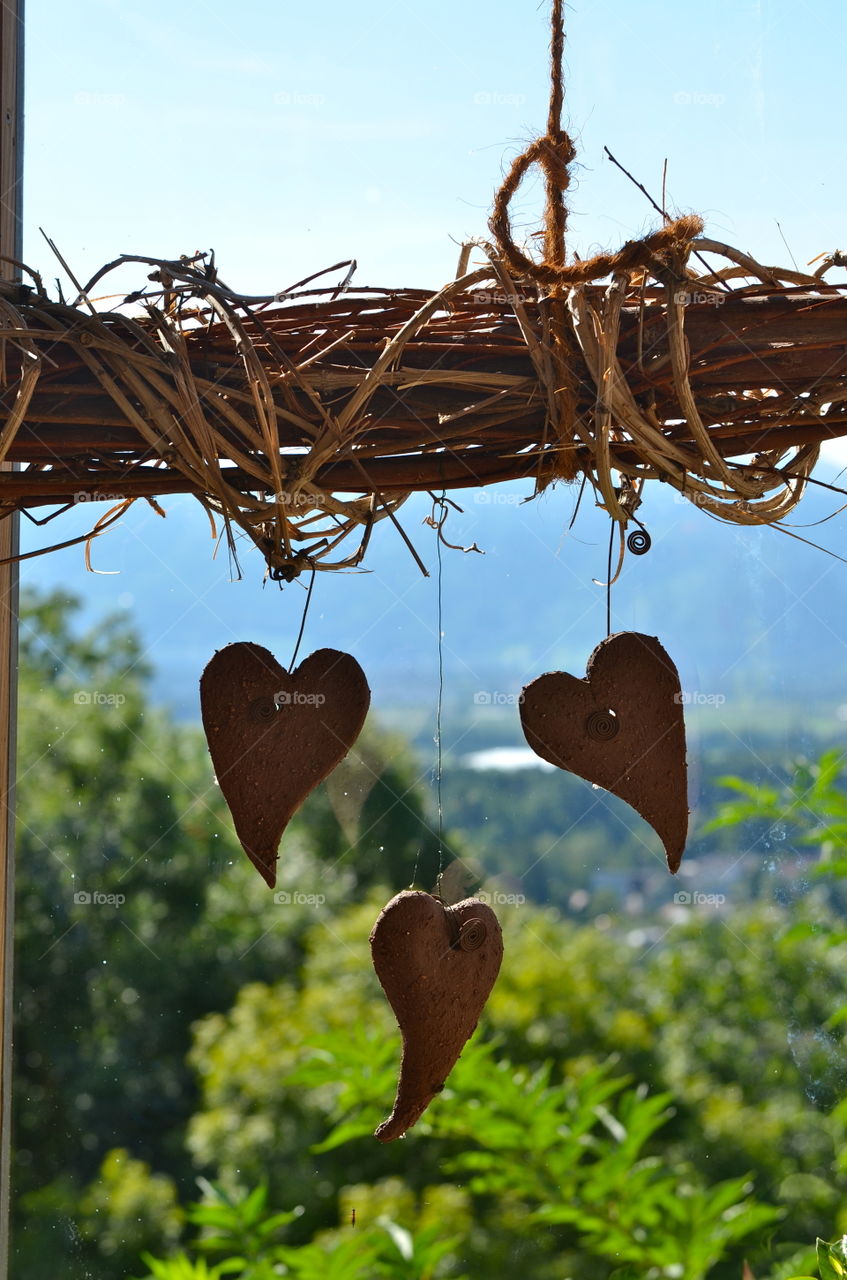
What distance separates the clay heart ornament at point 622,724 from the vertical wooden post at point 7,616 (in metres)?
0.65

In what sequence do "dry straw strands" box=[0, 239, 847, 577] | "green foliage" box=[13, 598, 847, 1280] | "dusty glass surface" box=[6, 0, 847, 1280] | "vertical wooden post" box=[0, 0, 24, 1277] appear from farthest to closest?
"green foliage" box=[13, 598, 847, 1280] < "dusty glass surface" box=[6, 0, 847, 1280] < "vertical wooden post" box=[0, 0, 24, 1277] < "dry straw strands" box=[0, 239, 847, 577]

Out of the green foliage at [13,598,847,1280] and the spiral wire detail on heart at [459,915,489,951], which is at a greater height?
the spiral wire detail on heart at [459,915,489,951]

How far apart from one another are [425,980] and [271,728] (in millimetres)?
176

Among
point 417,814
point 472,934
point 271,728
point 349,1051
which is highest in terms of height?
point 271,728

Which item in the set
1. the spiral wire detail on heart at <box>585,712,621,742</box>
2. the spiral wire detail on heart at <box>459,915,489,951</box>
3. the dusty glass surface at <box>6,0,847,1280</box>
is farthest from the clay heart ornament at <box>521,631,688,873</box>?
the dusty glass surface at <box>6,0,847,1280</box>

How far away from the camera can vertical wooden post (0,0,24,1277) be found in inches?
44.0

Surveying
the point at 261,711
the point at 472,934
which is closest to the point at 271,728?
the point at 261,711

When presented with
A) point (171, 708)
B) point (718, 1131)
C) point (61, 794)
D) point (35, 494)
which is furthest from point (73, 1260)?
point (35, 494)

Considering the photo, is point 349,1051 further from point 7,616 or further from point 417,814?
point 7,616

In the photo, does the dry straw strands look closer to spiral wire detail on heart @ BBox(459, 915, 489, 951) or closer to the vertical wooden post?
spiral wire detail on heart @ BBox(459, 915, 489, 951)

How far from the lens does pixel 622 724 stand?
2.22 ft

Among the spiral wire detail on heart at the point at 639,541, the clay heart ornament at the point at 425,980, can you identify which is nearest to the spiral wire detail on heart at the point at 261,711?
the clay heart ornament at the point at 425,980

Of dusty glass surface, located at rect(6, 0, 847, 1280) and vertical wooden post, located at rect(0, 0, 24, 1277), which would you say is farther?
dusty glass surface, located at rect(6, 0, 847, 1280)

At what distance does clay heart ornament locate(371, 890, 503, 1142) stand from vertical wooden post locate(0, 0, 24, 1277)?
0.59 meters
